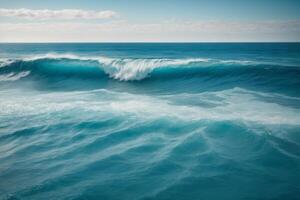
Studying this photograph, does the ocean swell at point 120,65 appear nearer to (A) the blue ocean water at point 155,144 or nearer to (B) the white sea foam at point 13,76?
(B) the white sea foam at point 13,76

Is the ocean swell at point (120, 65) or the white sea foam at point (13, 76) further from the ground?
the ocean swell at point (120, 65)

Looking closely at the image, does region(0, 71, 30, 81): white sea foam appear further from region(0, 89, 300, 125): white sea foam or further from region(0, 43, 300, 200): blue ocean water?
region(0, 89, 300, 125): white sea foam

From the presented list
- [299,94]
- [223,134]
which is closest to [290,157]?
[223,134]

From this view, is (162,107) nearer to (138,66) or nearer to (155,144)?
(155,144)

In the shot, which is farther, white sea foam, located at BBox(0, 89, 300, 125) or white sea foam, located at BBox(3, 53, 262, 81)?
white sea foam, located at BBox(3, 53, 262, 81)

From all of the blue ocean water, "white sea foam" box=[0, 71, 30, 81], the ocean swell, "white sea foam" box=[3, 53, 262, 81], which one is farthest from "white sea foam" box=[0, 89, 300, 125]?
"white sea foam" box=[0, 71, 30, 81]

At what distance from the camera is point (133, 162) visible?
18.0 ft

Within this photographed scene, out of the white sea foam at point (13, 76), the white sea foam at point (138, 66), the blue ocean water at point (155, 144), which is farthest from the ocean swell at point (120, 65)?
the blue ocean water at point (155, 144)

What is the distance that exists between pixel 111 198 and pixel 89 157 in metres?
1.79

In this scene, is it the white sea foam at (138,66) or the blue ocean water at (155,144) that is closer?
the blue ocean water at (155,144)

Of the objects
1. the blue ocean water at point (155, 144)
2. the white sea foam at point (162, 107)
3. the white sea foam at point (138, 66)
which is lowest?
the blue ocean water at point (155, 144)

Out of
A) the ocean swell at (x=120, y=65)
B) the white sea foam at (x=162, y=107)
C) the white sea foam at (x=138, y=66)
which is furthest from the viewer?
the ocean swell at (x=120, y=65)

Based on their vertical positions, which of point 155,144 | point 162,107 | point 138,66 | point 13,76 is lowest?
point 155,144

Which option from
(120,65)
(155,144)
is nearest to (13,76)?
(120,65)
